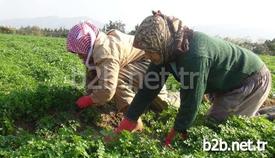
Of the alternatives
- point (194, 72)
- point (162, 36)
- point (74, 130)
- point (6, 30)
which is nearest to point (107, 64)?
point (74, 130)

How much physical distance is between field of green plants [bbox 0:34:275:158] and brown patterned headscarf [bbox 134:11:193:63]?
995 millimetres

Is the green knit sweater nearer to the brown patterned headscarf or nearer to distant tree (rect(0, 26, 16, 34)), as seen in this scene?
the brown patterned headscarf

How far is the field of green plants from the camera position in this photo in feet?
16.5

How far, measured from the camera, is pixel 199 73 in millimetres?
5469

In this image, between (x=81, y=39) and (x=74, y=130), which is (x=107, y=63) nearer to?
(x=81, y=39)

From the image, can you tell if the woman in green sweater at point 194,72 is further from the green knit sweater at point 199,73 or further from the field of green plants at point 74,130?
the field of green plants at point 74,130

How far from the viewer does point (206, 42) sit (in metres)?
5.75

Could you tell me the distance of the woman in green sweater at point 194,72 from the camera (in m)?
5.40

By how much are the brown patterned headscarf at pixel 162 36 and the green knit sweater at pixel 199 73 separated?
0.12 m

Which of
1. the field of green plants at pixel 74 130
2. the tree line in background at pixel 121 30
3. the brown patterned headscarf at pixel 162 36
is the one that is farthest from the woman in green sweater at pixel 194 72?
the tree line in background at pixel 121 30

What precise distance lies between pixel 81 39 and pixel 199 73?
1821mm

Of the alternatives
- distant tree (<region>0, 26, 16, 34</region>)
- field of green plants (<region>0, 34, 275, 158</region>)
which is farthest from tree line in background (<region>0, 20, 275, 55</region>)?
field of green plants (<region>0, 34, 275, 158</region>)

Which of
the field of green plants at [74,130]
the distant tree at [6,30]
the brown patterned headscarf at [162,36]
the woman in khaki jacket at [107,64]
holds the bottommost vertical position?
the distant tree at [6,30]

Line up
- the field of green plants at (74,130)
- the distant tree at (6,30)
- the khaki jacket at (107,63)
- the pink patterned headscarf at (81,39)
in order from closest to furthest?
the field of green plants at (74,130)
the khaki jacket at (107,63)
the pink patterned headscarf at (81,39)
the distant tree at (6,30)
